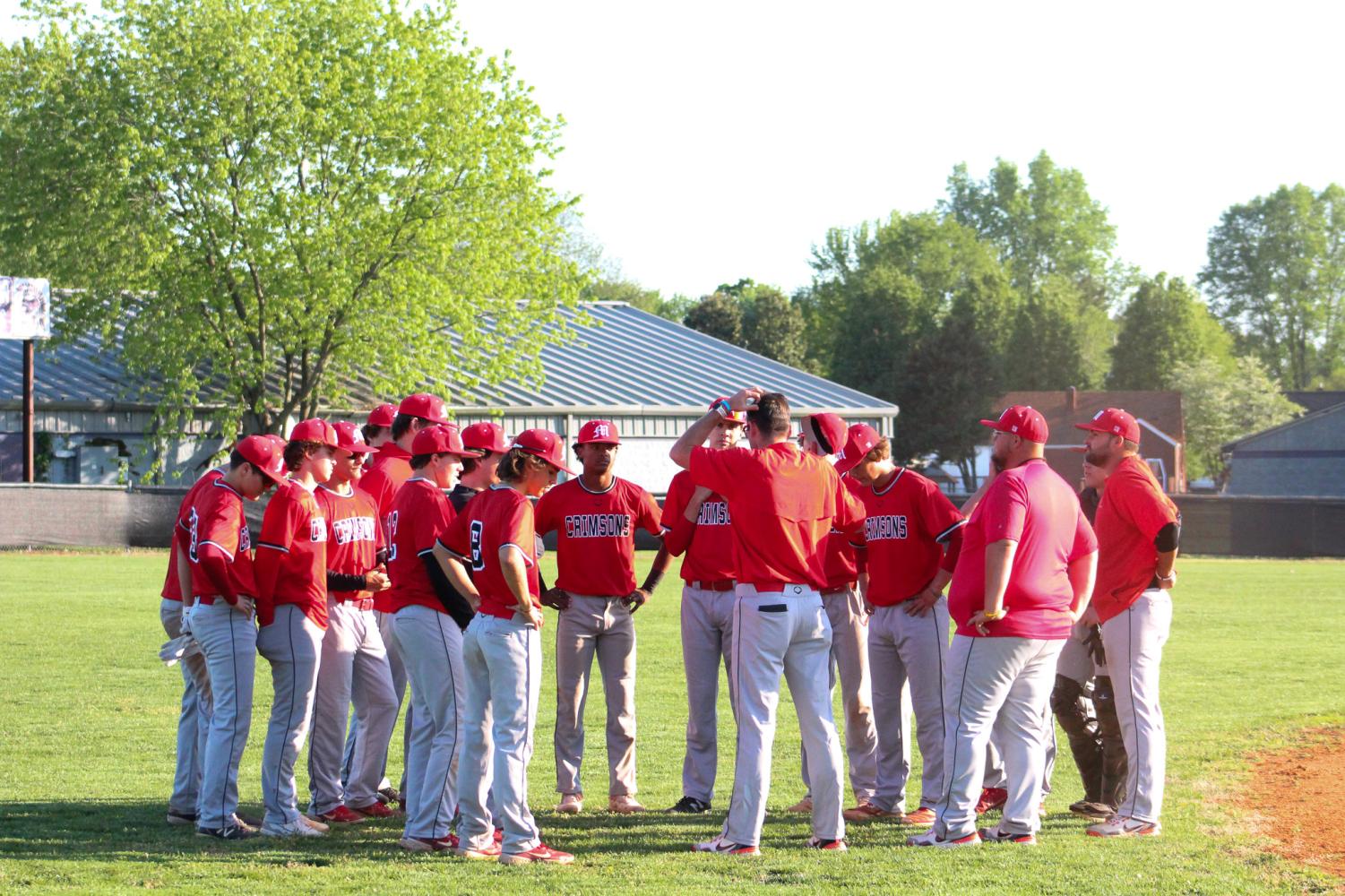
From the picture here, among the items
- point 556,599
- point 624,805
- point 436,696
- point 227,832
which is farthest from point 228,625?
point 624,805

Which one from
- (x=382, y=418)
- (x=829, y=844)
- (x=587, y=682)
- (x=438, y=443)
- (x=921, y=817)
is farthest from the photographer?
(x=382, y=418)

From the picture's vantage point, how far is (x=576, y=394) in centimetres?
3847

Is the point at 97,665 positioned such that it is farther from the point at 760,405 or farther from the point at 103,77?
the point at 103,77

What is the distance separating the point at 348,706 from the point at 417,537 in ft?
3.94

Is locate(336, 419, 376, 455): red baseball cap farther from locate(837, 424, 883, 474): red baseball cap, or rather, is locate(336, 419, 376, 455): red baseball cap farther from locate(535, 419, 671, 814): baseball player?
A: locate(837, 424, 883, 474): red baseball cap

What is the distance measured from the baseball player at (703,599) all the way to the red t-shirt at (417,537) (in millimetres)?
1501

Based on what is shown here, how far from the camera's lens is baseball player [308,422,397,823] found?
7562mm

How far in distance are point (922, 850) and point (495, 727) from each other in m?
2.14

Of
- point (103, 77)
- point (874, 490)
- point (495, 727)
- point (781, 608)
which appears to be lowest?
point (495, 727)

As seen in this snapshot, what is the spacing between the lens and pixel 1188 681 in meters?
13.4

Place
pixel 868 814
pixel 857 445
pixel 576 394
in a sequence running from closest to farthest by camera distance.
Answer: pixel 868 814 < pixel 857 445 < pixel 576 394

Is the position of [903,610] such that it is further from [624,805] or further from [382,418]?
[382,418]

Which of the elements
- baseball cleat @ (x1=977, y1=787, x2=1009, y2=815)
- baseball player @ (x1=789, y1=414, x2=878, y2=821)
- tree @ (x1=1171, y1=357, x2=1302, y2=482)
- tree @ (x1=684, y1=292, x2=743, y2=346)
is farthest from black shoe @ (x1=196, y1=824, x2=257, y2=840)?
tree @ (x1=1171, y1=357, x2=1302, y2=482)

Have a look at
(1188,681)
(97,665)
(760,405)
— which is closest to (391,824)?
(760,405)
